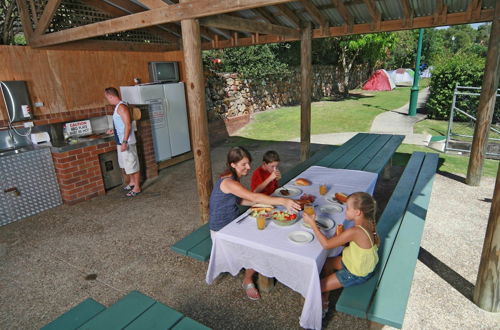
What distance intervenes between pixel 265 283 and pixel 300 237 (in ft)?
2.93

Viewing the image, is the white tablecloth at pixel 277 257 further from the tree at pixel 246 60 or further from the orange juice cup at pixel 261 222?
the tree at pixel 246 60

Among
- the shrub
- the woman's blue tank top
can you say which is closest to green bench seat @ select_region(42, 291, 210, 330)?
the woman's blue tank top

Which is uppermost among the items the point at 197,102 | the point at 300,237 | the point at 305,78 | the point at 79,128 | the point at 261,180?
the point at 305,78

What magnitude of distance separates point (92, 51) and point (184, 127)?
269 cm

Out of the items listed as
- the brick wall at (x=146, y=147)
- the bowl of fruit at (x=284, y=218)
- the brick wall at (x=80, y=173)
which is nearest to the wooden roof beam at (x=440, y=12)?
the bowl of fruit at (x=284, y=218)

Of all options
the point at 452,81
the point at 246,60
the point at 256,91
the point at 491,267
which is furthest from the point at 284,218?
the point at 246,60

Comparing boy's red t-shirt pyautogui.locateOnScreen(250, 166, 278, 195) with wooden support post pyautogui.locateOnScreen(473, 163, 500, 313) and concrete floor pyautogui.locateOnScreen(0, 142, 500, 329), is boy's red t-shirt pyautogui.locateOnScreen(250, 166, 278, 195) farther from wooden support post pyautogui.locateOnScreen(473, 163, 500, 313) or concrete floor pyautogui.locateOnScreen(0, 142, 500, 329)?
wooden support post pyautogui.locateOnScreen(473, 163, 500, 313)

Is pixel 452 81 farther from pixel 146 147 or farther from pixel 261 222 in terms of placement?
pixel 261 222

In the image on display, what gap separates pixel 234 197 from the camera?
312 cm

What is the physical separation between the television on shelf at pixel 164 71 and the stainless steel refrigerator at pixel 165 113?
0.27 metres

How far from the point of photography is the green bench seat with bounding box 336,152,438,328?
2.21 meters

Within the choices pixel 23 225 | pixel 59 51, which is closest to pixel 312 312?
pixel 23 225

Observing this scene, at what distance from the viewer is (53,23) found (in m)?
5.88

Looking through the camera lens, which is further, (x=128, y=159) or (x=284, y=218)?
(x=128, y=159)
